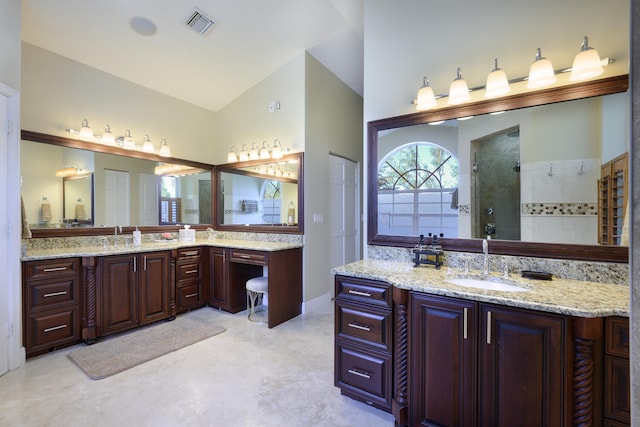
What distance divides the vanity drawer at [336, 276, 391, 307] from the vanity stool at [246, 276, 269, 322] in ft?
4.93

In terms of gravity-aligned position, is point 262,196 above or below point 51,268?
above

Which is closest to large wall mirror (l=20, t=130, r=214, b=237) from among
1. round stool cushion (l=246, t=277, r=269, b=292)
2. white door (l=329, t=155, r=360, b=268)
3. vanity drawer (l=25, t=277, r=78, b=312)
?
vanity drawer (l=25, t=277, r=78, b=312)

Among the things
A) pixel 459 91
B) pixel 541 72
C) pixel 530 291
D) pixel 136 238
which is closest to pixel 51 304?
pixel 136 238

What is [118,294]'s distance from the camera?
304cm

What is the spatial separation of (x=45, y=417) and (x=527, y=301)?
9.58ft

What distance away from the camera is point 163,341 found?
293cm

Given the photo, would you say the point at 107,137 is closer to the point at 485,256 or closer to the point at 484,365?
the point at 485,256

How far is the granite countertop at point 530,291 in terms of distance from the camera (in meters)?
1.33

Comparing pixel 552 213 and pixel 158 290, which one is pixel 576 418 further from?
pixel 158 290

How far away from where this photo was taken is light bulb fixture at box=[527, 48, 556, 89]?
5.91 feet

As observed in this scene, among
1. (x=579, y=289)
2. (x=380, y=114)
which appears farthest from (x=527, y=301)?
(x=380, y=114)

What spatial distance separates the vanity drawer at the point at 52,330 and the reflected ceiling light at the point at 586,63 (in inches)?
173

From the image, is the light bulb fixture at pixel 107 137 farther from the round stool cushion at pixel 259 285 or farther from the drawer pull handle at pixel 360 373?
the drawer pull handle at pixel 360 373

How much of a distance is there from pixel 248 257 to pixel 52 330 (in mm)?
1868
